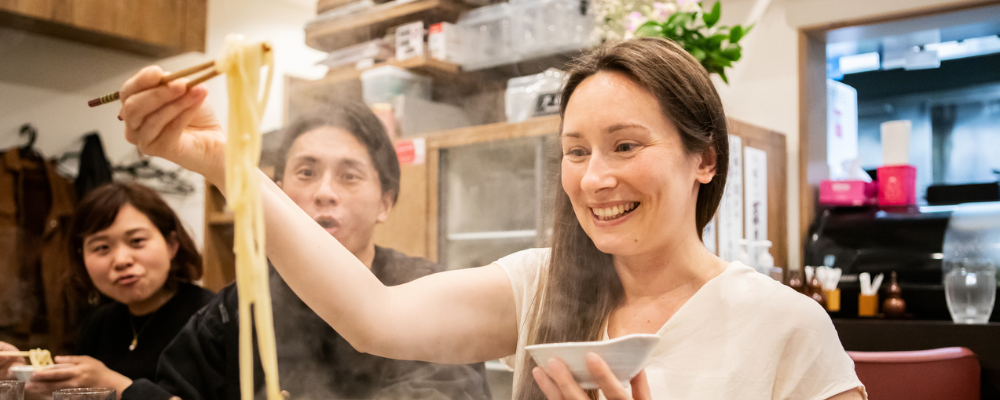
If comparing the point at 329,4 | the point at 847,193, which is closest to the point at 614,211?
the point at 329,4

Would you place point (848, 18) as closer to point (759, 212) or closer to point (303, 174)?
point (759, 212)

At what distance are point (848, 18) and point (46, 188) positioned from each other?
309cm

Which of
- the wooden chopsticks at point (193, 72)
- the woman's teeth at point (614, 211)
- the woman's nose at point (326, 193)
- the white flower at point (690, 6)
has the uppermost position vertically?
the white flower at point (690, 6)

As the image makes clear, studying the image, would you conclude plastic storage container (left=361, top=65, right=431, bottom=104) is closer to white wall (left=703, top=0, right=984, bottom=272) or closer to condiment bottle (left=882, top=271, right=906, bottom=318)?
white wall (left=703, top=0, right=984, bottom=272)

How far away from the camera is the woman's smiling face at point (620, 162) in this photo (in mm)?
902

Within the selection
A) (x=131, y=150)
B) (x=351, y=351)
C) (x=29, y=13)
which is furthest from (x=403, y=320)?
(x=131, y=150)

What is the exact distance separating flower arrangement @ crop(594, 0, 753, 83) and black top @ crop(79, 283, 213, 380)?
1.67m

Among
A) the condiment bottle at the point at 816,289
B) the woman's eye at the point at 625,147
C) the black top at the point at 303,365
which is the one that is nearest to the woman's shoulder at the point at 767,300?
the woman's eye at the point at 625,147

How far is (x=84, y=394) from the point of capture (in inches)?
45.9

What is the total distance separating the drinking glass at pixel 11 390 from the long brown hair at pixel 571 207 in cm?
85

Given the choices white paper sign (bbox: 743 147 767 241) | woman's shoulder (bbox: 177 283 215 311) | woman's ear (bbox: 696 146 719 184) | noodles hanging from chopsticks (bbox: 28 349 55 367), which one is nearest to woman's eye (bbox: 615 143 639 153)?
woman's ear (bbox: 696 146 719 184)

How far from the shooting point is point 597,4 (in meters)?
2.58

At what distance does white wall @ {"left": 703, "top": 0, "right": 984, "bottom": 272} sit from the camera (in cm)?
301

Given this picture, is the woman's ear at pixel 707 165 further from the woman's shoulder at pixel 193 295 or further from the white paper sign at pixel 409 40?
the woman's shoulder at pixel 193 295
